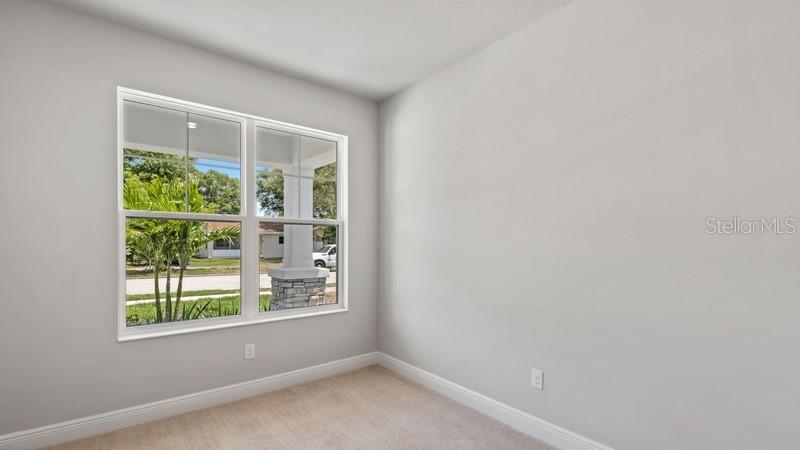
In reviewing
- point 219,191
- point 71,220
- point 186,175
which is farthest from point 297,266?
point 71,220

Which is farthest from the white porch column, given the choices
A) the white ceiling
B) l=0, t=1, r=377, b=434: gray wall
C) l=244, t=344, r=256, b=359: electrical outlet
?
the white ceiling

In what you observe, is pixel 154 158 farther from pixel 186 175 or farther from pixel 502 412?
pixel 502 412

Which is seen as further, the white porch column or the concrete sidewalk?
the white porch column

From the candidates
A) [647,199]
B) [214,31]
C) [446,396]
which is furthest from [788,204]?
[214,31]

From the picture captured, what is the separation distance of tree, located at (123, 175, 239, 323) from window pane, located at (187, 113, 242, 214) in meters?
0.07

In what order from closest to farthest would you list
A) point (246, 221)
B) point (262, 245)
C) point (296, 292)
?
point (246, 221) → point (262, 245) → point (296, 292)

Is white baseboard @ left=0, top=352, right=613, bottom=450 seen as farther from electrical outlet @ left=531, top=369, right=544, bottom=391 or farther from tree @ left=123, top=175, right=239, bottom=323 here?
tree @ left=123, top=175, right=239, bottom=323

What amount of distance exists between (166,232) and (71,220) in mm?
565

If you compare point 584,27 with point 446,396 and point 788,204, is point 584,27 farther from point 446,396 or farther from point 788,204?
point 446,396

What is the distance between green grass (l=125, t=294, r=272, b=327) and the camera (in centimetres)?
271

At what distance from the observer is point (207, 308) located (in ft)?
9.94

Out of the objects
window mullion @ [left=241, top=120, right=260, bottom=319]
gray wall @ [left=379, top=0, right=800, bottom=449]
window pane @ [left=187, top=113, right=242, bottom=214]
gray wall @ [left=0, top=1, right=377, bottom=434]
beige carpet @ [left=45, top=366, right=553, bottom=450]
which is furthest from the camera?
window mullion @ [left=241, top=120, right=260, bottom=319]

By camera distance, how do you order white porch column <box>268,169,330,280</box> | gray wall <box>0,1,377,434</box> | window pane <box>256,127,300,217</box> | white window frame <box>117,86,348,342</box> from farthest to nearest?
1. white porch column <box>268,169,330,280</box>
2. window pane <box>256,127,300,217</box>
3. white window frame <box>117,86,348,342</box>
4. gray wall <box>0,1,377,434</box>

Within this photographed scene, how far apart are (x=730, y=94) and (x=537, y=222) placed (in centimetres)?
113
